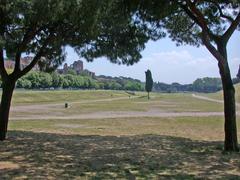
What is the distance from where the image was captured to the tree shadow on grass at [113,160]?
988cm

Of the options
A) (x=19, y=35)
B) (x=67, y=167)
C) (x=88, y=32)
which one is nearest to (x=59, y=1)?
(x=88, y=32)

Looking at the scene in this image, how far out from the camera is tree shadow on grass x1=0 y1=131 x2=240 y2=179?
389 inches

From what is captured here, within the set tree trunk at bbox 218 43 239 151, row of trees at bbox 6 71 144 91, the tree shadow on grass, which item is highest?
row of trees at bbox 6 71 144 91

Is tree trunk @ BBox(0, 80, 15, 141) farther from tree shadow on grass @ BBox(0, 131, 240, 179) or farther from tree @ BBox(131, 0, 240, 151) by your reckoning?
tree @ BBox(131, 0, 240, 151)

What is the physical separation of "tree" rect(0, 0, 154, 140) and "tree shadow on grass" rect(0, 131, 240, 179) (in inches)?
109

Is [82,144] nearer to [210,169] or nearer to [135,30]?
[135,30]

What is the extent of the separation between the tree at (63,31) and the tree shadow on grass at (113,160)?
109 inches

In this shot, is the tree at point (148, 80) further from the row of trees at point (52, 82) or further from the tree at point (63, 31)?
the tree at point (63, 31)

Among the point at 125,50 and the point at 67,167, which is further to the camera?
the point at 125,50

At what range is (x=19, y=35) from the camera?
48.5 ft

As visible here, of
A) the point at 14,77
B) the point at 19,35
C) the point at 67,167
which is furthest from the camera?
the point at 14,77

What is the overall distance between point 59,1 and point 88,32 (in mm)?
1929

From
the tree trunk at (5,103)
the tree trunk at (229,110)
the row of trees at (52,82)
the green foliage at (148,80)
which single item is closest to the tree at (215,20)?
the tree trunk at (229,110)

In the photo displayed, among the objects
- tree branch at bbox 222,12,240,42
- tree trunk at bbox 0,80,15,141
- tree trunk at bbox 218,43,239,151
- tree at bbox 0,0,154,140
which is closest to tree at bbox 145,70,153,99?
tree at bbox 0,0,154,140
